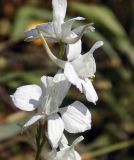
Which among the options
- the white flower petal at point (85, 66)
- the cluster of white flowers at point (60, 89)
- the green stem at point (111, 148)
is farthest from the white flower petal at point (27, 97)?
the green stem at point (111, 148)

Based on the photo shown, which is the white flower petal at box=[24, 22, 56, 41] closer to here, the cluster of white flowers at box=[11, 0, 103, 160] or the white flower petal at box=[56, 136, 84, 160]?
the cluster of white flowers at box=[11, 0, 103, 160]

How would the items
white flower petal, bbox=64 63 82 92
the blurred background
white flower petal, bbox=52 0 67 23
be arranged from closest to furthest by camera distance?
white flower petal, bbox=64 63 82 92 → white flower petal, bbox=52 0 67 23 → the blurred background

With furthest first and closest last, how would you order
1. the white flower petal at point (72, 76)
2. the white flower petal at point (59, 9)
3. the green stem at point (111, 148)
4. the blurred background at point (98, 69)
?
the blurred background at point (98, 69), the green stem at point (111, 148), the white flower petal at point (59, 9), the white flower petal at point (72, 76)

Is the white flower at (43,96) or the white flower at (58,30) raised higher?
the white flower at (58,30)

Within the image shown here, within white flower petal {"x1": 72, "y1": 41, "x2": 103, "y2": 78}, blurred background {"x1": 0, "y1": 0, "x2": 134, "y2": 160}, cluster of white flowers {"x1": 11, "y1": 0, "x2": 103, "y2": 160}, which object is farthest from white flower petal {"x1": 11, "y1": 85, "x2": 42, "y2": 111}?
blurred background {"x1": 0, "y1": 0, "x2": 134, "y2": 160}

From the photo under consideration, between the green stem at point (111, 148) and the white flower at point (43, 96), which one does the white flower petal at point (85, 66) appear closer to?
the white flower at point (43, 96)

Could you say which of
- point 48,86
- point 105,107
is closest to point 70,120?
point 48,86

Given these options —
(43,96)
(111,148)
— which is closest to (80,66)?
(43,96)
